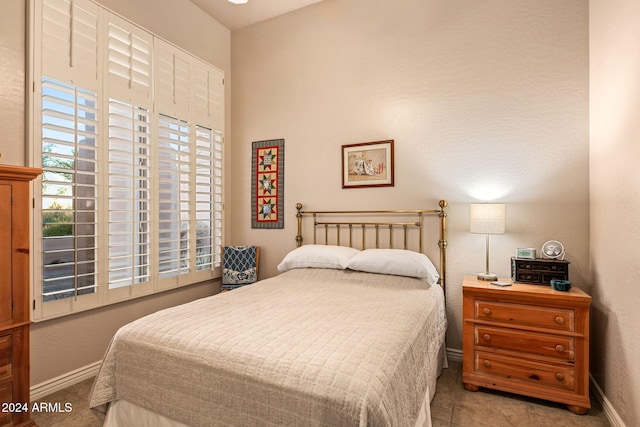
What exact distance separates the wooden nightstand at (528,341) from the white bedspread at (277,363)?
1.51 feet

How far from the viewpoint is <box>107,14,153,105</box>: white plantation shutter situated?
2529 millimetres

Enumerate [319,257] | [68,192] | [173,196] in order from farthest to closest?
[173,196] → [319,257] → [68,192]

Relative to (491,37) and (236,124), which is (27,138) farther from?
(491,37)

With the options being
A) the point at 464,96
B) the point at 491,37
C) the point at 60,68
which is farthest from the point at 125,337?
the point at 491,37

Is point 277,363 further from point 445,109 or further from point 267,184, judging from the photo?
point 267,184

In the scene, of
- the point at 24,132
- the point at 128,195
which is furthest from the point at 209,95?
the point at 24,132

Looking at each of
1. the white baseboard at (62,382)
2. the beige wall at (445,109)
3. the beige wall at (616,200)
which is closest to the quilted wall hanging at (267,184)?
the beige wall at (445,109)

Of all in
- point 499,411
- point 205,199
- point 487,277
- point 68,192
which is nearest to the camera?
point 499,411

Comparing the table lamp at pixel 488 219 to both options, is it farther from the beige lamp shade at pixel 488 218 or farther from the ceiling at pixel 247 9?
the ceiling at pixel 247 9

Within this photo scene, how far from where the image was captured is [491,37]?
2.63 metres

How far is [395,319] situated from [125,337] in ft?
4.42

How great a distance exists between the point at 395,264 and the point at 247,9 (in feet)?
9.96

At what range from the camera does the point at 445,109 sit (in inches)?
110

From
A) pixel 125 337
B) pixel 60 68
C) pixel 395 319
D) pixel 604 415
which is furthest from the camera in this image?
pixel 60 68
